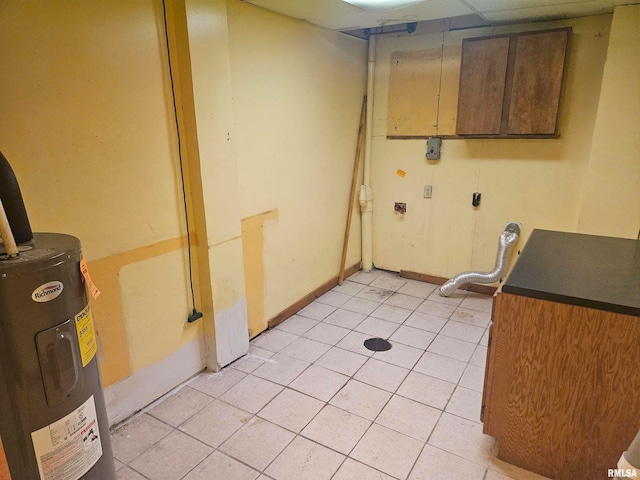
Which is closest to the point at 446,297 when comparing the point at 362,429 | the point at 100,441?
the point at 362,429

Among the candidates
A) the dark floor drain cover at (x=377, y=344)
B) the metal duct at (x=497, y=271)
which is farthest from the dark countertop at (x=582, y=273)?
the dark floor drain cover at (x=377, y=344)

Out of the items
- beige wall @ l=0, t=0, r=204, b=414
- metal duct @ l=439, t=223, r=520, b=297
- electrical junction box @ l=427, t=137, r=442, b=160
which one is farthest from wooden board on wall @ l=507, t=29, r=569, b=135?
beige wall @ l=0, t=0, r=204, b=414

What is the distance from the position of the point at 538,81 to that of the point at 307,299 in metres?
2.57

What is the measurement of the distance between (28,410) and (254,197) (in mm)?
1888

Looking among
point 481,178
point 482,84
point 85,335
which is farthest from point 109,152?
point 481,178

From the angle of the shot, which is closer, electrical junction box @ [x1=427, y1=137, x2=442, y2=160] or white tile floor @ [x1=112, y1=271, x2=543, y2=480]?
white tile floor @ [x1=112, y1=271, x2=543, y2=480]

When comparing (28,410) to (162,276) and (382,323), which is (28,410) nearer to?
(162,276)

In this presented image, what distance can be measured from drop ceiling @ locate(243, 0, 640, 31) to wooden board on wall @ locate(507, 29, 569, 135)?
6.9 inches

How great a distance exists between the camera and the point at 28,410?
1146 mm

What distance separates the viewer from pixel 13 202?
3.84 feet

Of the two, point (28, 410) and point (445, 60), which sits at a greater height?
point (445, 60)

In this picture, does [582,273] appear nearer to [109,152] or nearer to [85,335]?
[85,335]

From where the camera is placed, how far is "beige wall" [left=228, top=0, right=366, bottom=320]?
2.63 m

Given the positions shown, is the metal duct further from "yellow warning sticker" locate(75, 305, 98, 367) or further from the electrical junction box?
"yellow warning sticker" locate(75, 305, 98, 367)
